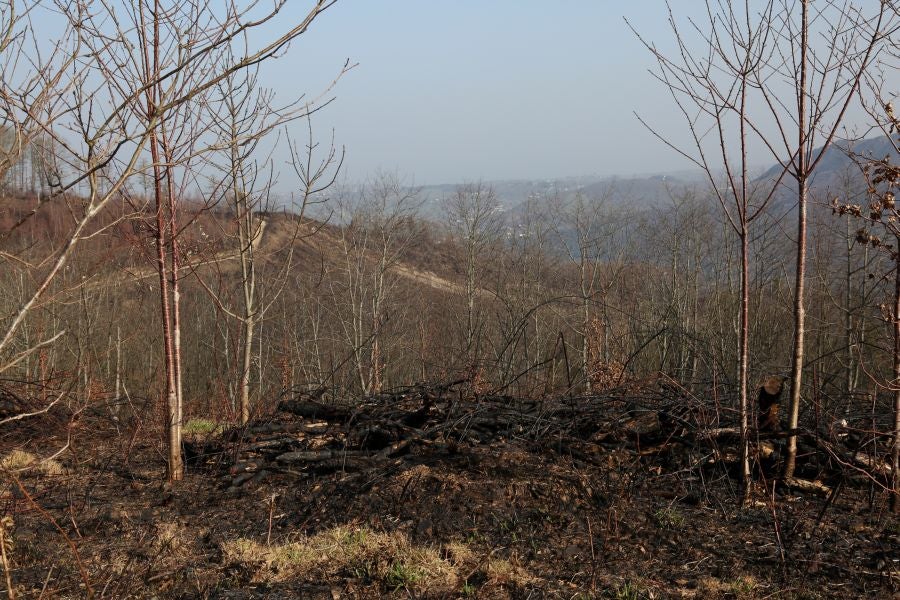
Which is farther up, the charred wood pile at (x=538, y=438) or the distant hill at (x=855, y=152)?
the distant hill at (x=855, y=152)

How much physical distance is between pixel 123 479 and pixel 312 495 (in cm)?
174

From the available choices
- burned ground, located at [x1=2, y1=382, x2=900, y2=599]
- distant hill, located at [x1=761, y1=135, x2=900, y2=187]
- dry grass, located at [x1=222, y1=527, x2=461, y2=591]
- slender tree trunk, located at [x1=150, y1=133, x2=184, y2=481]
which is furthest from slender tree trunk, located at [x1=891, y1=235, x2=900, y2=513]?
slender tree trunk, located at [x1=150, y1=133, x2=184, y2=481]

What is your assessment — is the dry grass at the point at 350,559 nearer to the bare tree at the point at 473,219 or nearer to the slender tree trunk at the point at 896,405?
the slender tree trunk at the point at 896,405

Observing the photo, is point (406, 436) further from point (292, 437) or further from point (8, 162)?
point (8, 162)

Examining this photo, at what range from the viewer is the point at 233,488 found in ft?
15.7

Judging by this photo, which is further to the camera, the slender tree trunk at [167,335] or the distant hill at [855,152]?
the slender tree trunk at [167,335]

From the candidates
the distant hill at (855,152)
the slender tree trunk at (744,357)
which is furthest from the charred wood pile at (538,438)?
the distant hill at (855,152)

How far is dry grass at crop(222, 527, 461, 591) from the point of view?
342cm

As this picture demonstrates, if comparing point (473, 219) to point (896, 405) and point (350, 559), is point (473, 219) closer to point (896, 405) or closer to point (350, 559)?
point (896, 405)

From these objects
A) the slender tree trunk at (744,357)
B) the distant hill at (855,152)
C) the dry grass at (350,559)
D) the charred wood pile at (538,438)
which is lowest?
the dry grass at (350,559)

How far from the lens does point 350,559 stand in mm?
Answer: 3643

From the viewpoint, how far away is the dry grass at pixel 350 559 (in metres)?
3.42

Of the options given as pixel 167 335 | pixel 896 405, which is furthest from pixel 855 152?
pixel 167 335

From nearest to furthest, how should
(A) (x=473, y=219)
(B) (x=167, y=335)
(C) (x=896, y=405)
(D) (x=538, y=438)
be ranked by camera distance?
1. (C) (x=896, y=405)
2. (B) (x=167, y=335)
3. (D) (x=538, y=438)
4. (A) (x=473, y=219)
